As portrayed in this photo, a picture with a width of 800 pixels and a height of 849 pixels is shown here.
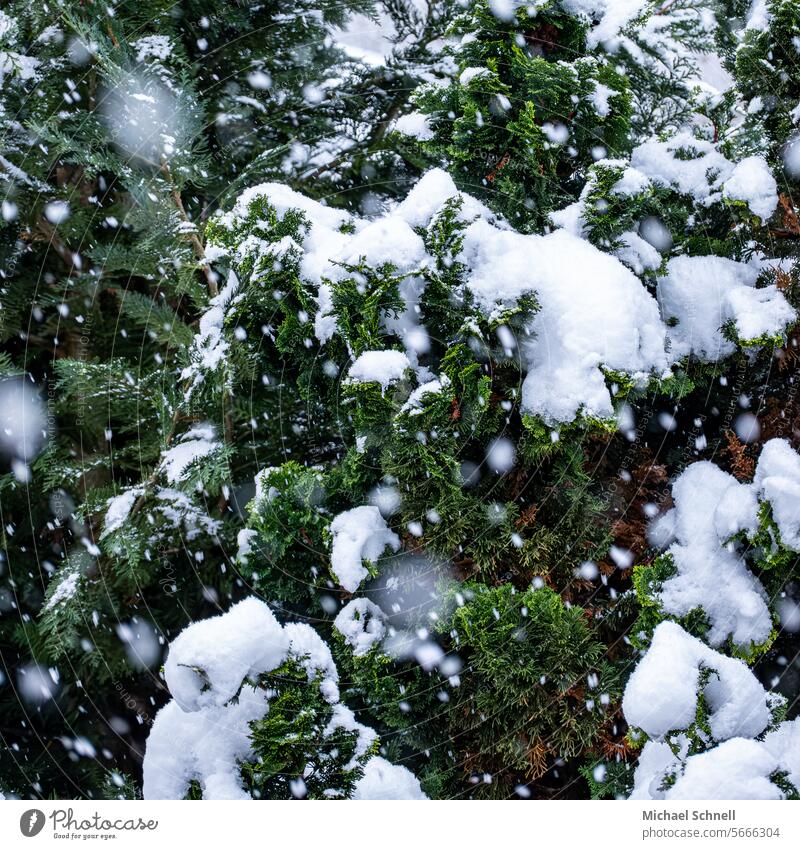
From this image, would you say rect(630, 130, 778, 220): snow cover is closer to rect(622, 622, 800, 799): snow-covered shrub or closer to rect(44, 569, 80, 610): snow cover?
rect(622, 622, 800, 799): snow-covered shrub

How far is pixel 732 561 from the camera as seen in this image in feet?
4.92

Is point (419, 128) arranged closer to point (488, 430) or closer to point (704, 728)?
point (488, 430)

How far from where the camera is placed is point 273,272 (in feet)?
5.37

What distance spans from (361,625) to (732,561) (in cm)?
90

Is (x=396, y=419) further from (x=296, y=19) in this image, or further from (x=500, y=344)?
(x=296, y=19)

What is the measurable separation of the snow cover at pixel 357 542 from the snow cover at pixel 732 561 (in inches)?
26.4

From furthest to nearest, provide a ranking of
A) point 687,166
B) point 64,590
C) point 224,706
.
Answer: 1. point 64,590
2. point 687,166
3. point 224,706

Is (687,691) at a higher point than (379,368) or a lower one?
lower

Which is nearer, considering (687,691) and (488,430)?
(687,691)

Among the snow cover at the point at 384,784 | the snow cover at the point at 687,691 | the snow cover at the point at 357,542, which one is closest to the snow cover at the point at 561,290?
the snow cover at the point at 357,542

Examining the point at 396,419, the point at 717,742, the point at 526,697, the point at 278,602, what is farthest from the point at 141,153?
the point at 717,742

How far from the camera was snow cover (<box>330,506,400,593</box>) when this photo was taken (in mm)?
1526

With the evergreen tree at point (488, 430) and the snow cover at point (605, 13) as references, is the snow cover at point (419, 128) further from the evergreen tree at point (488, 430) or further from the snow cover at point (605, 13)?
the snow cover at point (605, 13)

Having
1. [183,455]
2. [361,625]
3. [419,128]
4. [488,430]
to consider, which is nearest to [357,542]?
[361,625]
